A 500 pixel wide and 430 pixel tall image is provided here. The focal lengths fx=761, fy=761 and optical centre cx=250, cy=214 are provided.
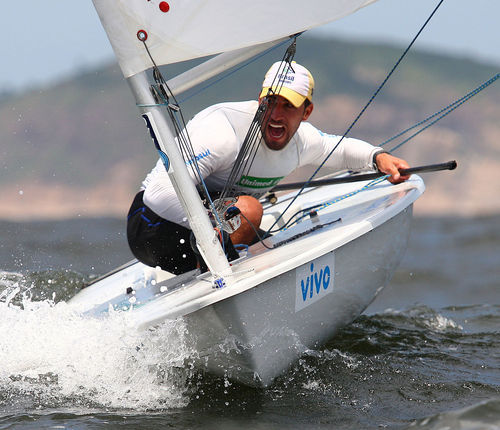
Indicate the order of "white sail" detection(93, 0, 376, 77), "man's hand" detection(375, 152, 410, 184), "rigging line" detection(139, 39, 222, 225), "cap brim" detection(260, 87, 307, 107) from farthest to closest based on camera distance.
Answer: "man's hand" detection(375, 152, 410, 184), "cap brim" detection(260, 87, 307, 107), "rigging line" detection(139, 39, 222, 225), "white sail" detection(93, 0, 376, 77)

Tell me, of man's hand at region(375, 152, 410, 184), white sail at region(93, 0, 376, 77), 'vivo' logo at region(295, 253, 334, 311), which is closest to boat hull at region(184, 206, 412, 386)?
'vivo' logo at region(295, 253, 334, 311)

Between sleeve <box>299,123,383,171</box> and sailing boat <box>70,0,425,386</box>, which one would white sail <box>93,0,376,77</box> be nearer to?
sailing boat <box>70,0,425,386</box>

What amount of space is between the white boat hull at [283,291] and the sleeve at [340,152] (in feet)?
0.57

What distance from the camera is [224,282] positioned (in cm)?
230

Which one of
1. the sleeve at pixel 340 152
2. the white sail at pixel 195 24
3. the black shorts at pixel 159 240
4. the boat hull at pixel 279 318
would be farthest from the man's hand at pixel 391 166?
the white sail at pixel 195 24

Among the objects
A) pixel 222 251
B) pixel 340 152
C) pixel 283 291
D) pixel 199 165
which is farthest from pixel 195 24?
pixel 340 152

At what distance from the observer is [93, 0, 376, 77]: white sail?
7.34 ft

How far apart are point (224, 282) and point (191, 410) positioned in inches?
16.7

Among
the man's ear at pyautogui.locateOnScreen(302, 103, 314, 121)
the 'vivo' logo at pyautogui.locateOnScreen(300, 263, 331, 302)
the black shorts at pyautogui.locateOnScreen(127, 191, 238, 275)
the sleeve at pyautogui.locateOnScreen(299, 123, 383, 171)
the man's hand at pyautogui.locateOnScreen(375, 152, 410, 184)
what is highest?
the man's ear at pyautogui.locateOnScreen(302, 103, 314, 121)

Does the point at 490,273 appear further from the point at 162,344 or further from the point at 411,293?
the point at 162,344

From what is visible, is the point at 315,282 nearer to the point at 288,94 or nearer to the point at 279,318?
the point at 279,318

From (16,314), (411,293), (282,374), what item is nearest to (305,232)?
(282,374)

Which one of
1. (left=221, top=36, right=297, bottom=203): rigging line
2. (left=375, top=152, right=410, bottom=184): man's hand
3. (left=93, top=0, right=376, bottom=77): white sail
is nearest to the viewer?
(left=93, top=0, right=376, bottom=77): white sail

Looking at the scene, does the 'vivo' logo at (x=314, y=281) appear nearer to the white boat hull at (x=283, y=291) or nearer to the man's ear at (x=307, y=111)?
the white boat hull at (x=283, y=291)
